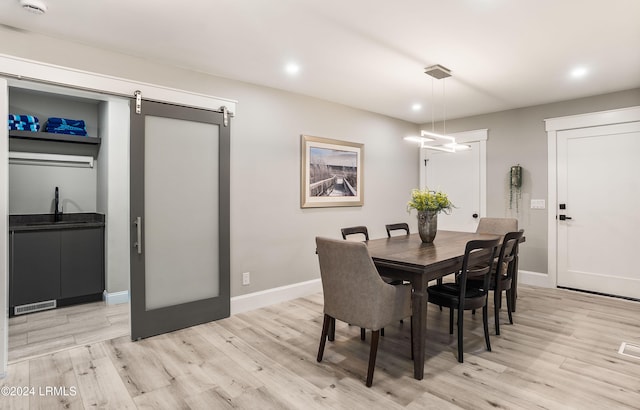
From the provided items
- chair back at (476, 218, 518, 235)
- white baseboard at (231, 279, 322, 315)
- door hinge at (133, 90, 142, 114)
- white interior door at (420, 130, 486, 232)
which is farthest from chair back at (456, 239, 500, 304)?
door hinge at (133, 90, 142, 114)

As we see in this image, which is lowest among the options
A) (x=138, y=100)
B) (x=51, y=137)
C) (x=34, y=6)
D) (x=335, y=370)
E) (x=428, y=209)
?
(x=335, y=370)

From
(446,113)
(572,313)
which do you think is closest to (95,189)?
(446,113)

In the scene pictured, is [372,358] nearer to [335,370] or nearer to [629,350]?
[335,370]

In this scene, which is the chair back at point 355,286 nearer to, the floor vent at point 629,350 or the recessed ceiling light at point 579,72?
the floor vent at point 629,350

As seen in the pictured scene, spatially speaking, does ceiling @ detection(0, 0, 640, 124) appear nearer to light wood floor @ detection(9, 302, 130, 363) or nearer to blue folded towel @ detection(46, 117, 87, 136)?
blue folded towel @ detection(46, 117, 87, 136)

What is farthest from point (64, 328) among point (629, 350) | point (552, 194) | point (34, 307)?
point (552, 194)

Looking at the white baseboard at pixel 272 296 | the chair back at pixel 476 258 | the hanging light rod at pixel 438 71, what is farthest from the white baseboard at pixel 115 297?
the hanging light rod at pixel 438 71

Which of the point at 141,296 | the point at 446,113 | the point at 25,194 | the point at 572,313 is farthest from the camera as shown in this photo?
the point at 446,113

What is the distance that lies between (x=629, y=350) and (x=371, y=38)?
10.5ft

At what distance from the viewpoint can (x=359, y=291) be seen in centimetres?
232

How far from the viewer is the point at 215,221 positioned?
11.5 ft

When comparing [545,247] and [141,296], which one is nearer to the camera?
[141,296]

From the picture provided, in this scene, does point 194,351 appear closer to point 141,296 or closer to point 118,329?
point 141,296

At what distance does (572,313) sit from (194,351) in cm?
375
